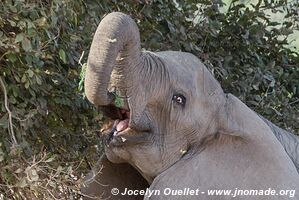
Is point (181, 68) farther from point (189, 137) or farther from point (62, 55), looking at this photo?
point (62, 55)

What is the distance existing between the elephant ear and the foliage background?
0.38 ft

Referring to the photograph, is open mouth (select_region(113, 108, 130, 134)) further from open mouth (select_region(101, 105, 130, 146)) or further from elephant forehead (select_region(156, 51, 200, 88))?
elephant forehead (select_region(156, 51, 200, 88))

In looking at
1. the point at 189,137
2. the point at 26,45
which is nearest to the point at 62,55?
the point at 26,45

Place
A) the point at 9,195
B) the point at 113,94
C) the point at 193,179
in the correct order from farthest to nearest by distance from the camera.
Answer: the point at 9,195 < the point at 193,179 < the point at 113,94

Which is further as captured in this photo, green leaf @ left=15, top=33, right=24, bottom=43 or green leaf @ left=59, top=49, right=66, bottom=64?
green leaf @ left=59, top=49, right=66, bottom=64

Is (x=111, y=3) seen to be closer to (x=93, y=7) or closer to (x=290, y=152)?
(x=93, y=7)

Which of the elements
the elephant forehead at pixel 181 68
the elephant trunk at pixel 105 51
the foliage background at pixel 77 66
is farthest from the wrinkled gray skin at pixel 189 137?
the foliage background at pixel 77 66

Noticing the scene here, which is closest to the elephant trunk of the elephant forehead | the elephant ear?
the elephant forehead

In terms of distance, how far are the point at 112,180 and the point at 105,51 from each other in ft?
2.09

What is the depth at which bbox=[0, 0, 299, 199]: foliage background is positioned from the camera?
3.37m

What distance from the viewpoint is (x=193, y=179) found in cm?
307

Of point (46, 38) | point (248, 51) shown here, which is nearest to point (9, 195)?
point (46, 38)

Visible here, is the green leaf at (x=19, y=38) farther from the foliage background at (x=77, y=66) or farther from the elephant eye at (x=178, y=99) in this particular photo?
the elephant eye at (x=178, y=99)

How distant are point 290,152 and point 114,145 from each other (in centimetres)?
65
